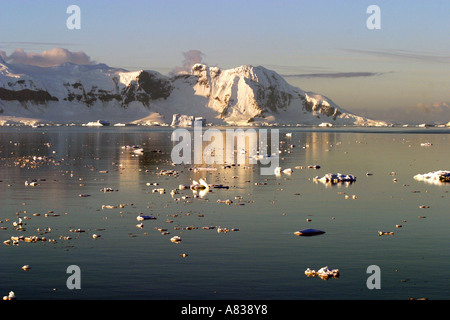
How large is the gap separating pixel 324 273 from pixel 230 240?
18.3 feet

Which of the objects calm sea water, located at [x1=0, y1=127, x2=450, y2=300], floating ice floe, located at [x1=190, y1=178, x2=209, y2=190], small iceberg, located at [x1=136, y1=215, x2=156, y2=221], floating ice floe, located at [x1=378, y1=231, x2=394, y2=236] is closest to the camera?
calm sea water, located at [x1=0, y1=127, x2=450, y2=300]

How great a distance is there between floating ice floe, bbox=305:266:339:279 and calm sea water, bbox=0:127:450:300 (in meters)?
0.22

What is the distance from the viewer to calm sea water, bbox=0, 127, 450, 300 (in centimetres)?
1869

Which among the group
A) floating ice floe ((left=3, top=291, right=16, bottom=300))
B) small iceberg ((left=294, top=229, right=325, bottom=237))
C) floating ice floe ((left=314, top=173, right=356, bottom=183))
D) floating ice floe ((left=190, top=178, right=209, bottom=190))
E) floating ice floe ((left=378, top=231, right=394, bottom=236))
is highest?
floating ice floe ((left=3, top=291, right=16, bottom=300))

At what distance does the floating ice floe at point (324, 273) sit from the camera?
19.6m

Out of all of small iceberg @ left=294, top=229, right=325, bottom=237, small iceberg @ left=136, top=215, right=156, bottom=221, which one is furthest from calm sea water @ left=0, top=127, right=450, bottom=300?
small iceberg @ left=294, top=229, right=325, bottom=237

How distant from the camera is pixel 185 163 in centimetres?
6088

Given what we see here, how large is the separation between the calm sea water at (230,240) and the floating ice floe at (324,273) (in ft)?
0.73

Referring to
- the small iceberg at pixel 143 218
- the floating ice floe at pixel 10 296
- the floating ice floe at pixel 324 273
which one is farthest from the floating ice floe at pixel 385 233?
the floating ice floe at pixel 10 296

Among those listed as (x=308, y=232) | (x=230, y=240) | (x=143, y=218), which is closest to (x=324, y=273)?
(x=230, y=240)

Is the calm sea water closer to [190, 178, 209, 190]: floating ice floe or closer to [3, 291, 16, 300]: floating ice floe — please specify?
[3, 291, 16, 300]: floating ice floe

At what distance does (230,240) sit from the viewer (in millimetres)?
24516
